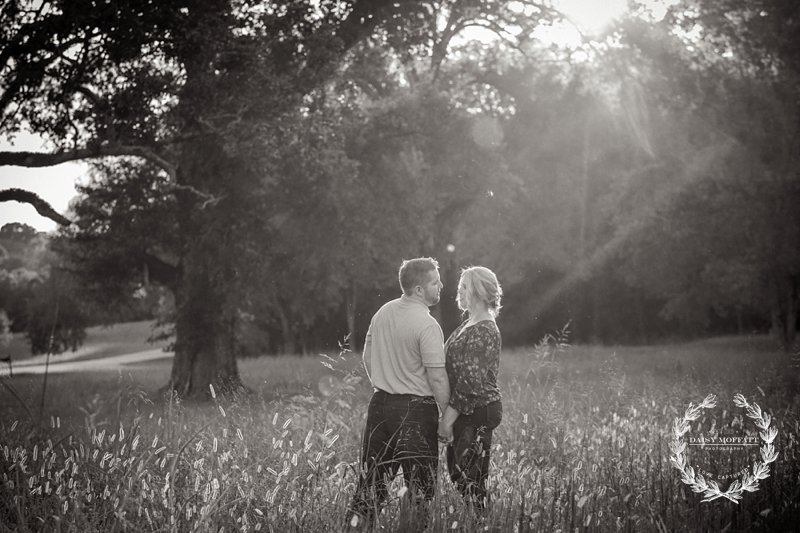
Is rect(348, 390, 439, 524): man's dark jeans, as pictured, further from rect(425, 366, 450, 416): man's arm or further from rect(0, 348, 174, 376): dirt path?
rect(0, 348, 174, 376): dirt path

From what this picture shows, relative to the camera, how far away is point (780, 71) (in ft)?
65.8

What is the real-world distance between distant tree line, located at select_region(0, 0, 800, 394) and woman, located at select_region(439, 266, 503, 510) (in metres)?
5.61

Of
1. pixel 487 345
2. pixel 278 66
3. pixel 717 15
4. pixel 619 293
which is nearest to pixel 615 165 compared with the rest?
pixel 619 293

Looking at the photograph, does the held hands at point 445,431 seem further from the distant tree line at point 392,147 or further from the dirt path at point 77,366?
the dirt path at point 77,366

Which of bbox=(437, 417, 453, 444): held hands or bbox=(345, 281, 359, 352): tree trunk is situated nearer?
bbox=(437, 417, 453, 444): held hands

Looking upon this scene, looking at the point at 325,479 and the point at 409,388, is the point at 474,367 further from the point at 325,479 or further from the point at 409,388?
the point at 325,479

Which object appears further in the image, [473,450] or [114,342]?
[114,342]


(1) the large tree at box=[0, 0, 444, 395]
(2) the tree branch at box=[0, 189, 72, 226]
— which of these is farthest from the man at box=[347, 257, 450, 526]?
→ (2) the tree branch at box=[0, 189, 72, 226]

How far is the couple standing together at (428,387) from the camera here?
17.1 ft

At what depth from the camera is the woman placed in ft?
17.1

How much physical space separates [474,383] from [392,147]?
1603 centimetres

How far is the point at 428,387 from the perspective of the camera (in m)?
5.38

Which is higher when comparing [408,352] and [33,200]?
[33,200]

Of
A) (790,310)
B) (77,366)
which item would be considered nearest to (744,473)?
(790,310)
